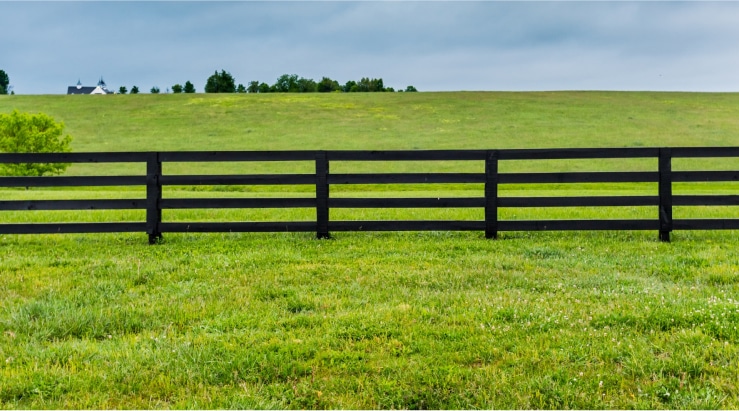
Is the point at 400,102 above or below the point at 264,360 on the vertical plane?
above

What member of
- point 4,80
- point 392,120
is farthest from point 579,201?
point 4,80

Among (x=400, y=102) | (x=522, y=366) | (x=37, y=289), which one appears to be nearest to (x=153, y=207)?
(x=37, y=289)

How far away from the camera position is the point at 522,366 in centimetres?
389

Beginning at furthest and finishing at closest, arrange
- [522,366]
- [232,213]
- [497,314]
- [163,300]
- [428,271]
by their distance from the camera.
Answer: [232,213]
[428,271]
[163,300]
[497,314]
[522,366]

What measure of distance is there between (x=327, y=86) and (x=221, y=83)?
61.4ft

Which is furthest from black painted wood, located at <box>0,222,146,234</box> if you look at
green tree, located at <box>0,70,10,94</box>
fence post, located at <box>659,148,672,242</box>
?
green tree, located at <box>0,70,10,94</box>

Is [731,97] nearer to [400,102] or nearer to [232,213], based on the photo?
[400,102]

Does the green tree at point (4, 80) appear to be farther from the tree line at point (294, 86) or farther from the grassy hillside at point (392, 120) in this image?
the grassy hillside at point (392, 120)

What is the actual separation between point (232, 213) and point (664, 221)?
9875 mm

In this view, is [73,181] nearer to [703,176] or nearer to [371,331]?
[371,331]

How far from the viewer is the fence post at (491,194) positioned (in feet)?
30.7

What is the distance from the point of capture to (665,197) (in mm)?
9305

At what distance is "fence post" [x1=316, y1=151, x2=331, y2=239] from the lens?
938 cm

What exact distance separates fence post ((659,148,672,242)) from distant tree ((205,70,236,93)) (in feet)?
304
